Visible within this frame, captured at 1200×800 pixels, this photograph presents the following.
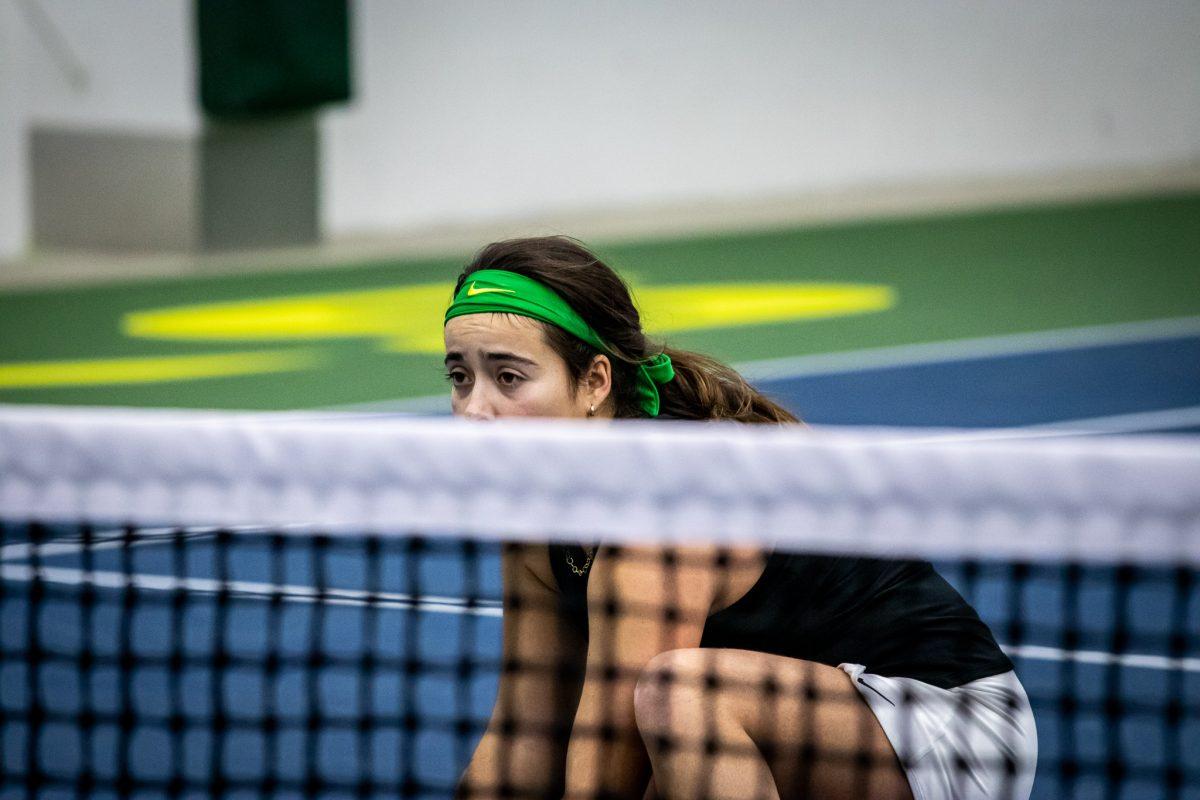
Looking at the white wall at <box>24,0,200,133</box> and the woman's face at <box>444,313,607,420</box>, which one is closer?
the woman's face at <box>444,313,607,420</box>

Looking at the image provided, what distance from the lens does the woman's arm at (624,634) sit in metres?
1.72

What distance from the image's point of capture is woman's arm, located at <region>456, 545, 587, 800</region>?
6.63 ft

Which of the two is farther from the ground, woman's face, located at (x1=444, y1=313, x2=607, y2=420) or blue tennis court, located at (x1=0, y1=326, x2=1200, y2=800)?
woman's face, located at (x1=444, y1=313, x2=607, y2=420)

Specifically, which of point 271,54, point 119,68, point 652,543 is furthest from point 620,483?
point 119,68

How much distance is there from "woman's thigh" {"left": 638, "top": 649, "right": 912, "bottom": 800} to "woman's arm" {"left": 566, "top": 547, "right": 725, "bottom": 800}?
0.04 m

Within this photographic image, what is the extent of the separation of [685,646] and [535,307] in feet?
1.70

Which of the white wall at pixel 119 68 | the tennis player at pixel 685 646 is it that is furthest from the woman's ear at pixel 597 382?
the white wall at pixel 119 68

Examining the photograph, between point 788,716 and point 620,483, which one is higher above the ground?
point 620,483

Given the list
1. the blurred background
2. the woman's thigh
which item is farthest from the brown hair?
the blurred background

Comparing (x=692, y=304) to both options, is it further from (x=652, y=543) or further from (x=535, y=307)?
(x=652, y=543)

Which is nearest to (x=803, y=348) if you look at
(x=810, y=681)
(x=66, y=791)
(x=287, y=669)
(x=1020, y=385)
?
(x=1020, y=385)

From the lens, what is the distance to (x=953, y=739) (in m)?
1.80

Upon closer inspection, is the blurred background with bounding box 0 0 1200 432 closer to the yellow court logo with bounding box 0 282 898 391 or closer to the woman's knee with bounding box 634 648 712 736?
the yellow court logo with bounding box 0 282 898 391

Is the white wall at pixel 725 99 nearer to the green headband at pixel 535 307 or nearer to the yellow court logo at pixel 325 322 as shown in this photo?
the yellow court logo at pixel 325 322
